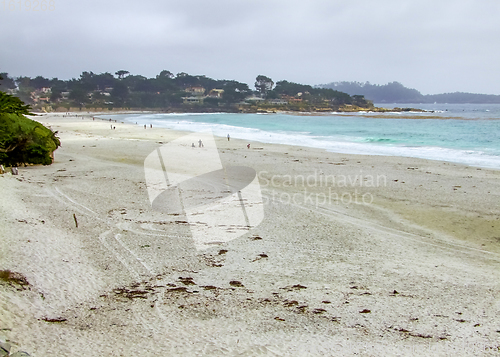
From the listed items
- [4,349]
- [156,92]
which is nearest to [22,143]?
[4,349]

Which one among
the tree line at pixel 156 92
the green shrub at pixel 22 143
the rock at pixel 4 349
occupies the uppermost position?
the tree line at pixel 156 92

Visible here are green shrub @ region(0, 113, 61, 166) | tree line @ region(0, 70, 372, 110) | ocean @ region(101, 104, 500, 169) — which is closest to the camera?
green shrub @ region(0, 113, 61, 166)

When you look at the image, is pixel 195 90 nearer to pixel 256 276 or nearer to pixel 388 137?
pixel 388 137

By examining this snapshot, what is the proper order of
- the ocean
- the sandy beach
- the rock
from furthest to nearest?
the ocean → the sandy beach → the rock

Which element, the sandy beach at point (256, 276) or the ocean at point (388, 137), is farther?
the ocean at point (388, 137)

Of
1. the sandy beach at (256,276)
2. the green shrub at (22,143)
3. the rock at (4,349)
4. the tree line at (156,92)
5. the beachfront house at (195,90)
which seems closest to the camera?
the rock at (4,349)

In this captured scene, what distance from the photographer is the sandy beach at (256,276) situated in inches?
166

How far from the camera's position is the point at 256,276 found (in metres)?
6.07

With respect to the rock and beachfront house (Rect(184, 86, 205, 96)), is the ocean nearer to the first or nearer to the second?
the rock

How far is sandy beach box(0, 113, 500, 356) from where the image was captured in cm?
421

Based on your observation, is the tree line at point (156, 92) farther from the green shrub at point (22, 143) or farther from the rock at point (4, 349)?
the rock at point (4, 349)

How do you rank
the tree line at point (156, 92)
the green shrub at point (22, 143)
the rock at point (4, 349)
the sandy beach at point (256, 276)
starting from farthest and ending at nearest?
the tree line at point (156, 92), the green shrub at point (22, 143), the sandy beach at point (256, 276), the rock at point (4, 349)

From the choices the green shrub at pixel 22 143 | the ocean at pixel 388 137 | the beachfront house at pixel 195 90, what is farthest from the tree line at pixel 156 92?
the green shrub at pixel 22 143

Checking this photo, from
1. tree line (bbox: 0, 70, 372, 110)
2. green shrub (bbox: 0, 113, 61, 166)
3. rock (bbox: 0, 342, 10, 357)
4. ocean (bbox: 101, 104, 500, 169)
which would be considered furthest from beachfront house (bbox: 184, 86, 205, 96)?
rock (bbox: 0, 342, 10, 357)
